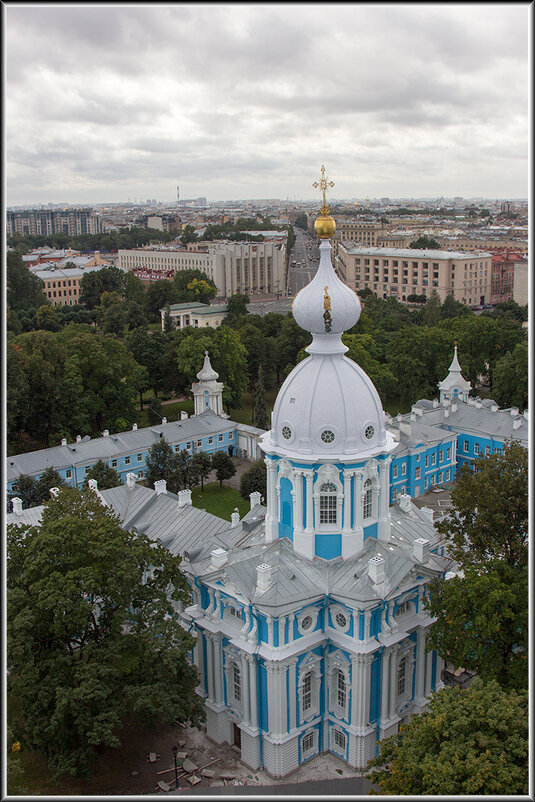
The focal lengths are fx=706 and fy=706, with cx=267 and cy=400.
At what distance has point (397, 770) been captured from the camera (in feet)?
53.3

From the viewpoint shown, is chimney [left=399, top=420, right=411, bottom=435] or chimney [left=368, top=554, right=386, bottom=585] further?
chimney [left=399, top=420, right=411, bottom=435]

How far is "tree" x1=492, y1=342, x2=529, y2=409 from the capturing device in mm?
54969

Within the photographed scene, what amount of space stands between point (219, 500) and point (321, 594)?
909 inches

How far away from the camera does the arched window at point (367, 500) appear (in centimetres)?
2305

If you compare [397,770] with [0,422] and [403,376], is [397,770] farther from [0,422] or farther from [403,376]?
[403,376]

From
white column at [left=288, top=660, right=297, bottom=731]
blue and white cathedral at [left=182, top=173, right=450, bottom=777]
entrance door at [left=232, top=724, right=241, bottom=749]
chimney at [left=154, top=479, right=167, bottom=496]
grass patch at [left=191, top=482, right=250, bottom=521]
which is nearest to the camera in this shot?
white column at [left=288, top=660, right=297, bottom=731]

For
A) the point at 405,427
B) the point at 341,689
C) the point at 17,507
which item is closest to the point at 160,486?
the point at 17,507

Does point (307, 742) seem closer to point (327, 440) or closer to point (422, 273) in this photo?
point (327, 440)

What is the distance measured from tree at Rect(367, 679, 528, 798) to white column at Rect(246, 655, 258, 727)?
524 cm

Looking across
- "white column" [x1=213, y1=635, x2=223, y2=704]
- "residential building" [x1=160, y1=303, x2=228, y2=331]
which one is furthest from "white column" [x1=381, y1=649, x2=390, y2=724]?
"residential building" [x1=160, y1=303, x2=228, y2=331]

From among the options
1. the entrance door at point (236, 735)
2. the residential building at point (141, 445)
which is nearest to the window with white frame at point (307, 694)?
the entrance door at point (236, 735)

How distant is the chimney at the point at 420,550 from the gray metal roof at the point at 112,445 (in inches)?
1027

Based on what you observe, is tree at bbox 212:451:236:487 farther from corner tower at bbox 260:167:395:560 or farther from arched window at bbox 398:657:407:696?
arched window at bbox 398:657:407:696

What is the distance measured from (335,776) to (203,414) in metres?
33.2
